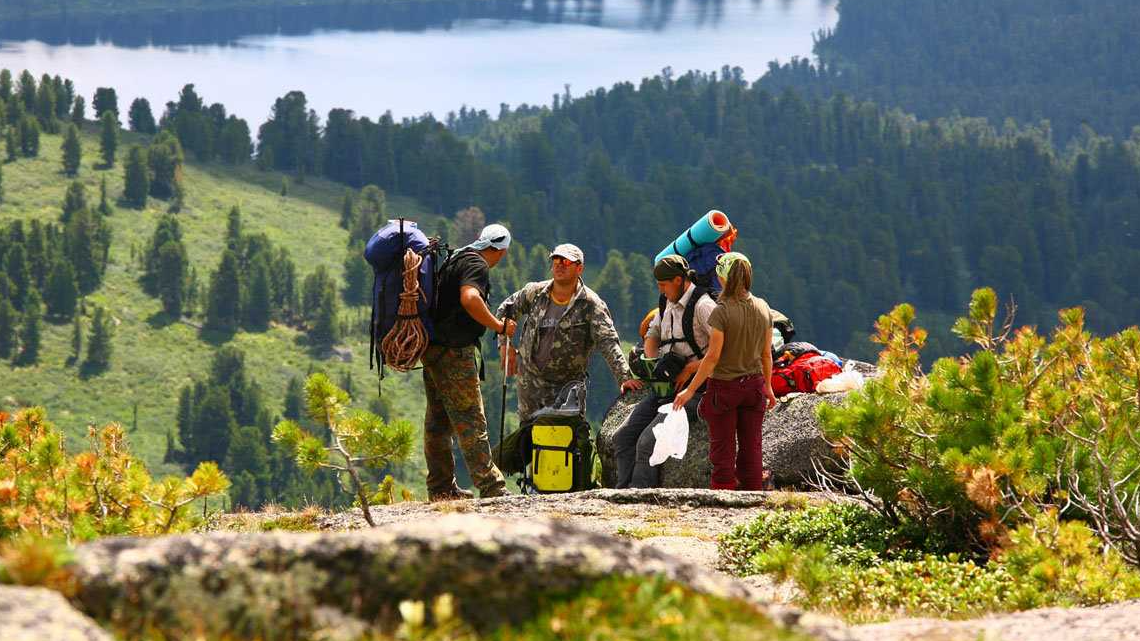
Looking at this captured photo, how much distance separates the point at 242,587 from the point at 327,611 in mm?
256

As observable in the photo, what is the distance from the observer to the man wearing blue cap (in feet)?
34.9

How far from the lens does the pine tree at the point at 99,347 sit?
629 feet

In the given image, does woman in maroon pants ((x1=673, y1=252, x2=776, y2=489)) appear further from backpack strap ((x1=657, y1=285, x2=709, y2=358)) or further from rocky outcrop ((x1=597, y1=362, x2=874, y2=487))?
rocky outcrop ((x1=597, y1=362, x2=874, y2=487))

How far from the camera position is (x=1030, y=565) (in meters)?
7.00

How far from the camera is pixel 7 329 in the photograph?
19100 cm

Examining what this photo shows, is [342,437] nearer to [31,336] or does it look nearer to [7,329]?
[7,329]

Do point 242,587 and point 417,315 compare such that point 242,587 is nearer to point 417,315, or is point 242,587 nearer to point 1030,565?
point 1030,565

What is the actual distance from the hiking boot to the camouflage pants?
0.15m

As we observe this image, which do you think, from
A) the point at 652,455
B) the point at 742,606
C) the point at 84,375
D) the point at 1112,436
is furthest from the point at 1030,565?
the point at 84,375

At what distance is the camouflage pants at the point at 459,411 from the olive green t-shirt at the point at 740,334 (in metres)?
1.90

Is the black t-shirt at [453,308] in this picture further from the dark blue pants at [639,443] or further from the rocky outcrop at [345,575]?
the rocky outcrop at [345,575]

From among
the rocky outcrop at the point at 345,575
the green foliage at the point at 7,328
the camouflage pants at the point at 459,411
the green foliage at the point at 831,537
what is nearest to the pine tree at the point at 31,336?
the green foliage at the point at 7,328

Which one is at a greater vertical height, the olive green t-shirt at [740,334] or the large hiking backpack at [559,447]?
the olive green t-shirt at [740,334]

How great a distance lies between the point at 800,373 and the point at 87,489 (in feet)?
22.7
